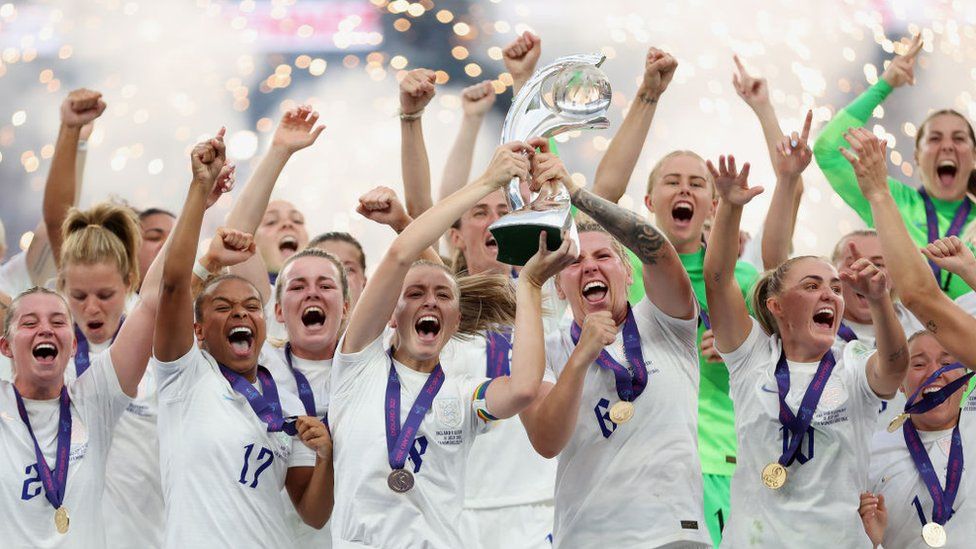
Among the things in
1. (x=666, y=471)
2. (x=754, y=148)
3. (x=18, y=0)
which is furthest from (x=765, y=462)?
(x=18, y=0)

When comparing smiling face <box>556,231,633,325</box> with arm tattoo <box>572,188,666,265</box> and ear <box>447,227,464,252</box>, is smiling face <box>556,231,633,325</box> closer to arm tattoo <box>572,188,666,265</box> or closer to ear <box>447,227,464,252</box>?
arm tattoo <box>572,188,666,265</box>

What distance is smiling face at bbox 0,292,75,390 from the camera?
4.98m

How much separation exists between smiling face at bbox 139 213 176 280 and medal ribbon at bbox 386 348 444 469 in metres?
1.87

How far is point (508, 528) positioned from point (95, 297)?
1.65 metres

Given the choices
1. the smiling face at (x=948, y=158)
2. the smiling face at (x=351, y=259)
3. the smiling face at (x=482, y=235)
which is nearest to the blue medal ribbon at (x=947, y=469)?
the smiling face at (x=948, y=158)

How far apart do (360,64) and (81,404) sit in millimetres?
4521

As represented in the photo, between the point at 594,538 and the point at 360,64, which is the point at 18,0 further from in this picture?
the point at 594,538

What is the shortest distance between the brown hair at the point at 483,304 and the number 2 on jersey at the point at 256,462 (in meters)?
0.78

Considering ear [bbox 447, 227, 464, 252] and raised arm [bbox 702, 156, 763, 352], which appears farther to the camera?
ear [bbox 447, 227, 464, 252]

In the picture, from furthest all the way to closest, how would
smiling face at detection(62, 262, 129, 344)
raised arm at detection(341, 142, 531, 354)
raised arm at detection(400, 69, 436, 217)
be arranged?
smiling face at detection(62, 262, 129, 344)
raised arm at detection(400, 69, 436, 217)
raised arm at detection(341, 142, 531, 354)

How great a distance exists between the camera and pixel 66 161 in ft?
20.1

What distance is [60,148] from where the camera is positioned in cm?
609

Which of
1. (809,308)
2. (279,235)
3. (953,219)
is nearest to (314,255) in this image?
(279,235)

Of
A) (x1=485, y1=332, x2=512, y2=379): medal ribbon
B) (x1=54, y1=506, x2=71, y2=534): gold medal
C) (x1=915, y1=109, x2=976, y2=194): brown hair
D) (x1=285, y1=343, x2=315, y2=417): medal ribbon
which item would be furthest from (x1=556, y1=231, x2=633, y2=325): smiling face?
(x1=915, y1=109, x2=976, y2=194): brown hair
